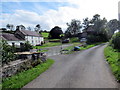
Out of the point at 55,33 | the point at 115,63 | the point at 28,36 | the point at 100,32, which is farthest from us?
the point at 55,33

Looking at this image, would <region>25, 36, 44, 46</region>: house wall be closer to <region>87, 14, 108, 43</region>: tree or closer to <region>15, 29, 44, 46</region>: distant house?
<region>15, 29, 44, 46</region>: distant house

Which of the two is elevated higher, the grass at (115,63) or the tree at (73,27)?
the tree at (73,27)

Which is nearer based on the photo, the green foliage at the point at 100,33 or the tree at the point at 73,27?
the green foliage at the point at 100,33

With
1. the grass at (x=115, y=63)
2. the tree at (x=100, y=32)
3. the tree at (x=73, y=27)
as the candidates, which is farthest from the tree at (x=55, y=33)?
the grass at (x=115, y=63)

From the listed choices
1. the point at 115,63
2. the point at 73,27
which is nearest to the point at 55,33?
the point at 73,27

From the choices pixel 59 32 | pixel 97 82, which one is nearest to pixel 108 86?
pixel 97 82

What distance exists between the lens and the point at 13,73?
24.7 ft

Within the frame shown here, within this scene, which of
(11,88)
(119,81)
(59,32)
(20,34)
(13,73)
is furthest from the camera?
(59,32)

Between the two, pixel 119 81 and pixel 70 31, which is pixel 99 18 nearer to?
pixel 70 31

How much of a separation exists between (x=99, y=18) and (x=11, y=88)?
48842 millimetres

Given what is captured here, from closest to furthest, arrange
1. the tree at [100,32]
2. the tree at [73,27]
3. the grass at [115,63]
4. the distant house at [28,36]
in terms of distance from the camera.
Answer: the grass at [115,63]
the distant house at [28,36]
the tree at [100,32]
the tree at [73,27]

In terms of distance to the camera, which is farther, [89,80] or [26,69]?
[26,69]

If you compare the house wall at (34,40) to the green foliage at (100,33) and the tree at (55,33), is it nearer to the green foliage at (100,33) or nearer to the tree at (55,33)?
the tree at (55,33)

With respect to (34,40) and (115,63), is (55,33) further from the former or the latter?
(115,63)
